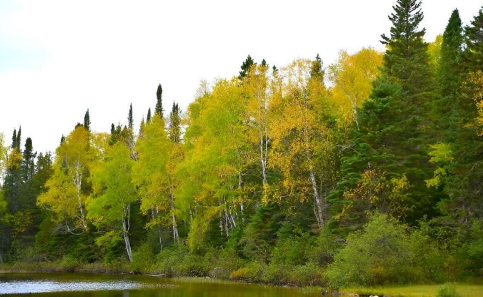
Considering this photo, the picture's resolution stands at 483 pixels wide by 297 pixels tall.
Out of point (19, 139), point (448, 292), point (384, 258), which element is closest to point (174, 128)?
point (384, 258)

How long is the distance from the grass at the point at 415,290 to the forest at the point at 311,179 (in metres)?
1.15

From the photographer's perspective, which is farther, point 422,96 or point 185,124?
point 185,124

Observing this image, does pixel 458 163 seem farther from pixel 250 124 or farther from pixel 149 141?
pixel 149 141

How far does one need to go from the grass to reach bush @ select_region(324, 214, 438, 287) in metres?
0.93

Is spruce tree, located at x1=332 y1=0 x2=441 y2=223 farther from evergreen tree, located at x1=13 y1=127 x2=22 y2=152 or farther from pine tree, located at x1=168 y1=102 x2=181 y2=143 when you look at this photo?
evergreen tree, located at x1=13 y1=127 x2=22 y2=152

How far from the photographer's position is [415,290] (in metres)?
22.4

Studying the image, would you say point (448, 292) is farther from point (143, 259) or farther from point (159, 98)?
point (159, 98)

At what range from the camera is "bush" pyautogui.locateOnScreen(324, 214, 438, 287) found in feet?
83.0

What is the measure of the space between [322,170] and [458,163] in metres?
12.1

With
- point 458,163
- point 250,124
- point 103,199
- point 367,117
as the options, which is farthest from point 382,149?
point 103,199

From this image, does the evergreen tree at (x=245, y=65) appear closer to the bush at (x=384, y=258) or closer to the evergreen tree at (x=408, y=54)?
the evergreen tree at (x=408, y=54)

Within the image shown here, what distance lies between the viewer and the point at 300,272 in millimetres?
30125

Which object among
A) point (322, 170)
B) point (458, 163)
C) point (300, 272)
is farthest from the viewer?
point (322, 170)

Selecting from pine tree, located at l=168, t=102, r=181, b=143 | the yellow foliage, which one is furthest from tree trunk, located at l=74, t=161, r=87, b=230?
the yellow foliage
